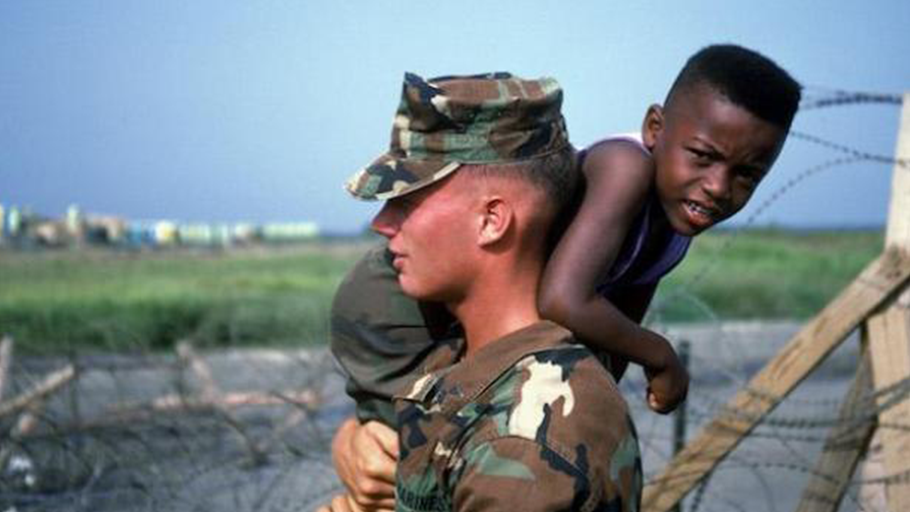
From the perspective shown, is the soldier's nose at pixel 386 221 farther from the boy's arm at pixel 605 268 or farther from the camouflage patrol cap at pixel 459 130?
the boy's arm at pixel 605 268

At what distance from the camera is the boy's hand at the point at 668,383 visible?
2.33 m

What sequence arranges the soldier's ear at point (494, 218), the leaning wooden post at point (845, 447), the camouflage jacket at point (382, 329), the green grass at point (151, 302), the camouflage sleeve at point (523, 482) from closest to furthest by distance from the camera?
the camouflage sleeve at point (523, 482) < the soldier's ear at point (494, 218) < the camouflage jacket at point (382, 329) < the leaning wooden post at point (845, 447) < the green grass at point (151, 302)

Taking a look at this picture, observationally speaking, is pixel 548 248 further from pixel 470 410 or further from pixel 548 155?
pixel 470 410

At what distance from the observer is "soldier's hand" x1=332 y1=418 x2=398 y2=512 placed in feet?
8.32

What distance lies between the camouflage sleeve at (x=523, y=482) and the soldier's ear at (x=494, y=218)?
336 millimetres

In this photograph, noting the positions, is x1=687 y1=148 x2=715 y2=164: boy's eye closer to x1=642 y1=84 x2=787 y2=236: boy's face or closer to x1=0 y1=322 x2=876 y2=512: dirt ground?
x1=642 y1=84 x2=787 y2=236: boy's face

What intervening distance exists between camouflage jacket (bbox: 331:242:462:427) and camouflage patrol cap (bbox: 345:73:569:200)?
16.4 inches

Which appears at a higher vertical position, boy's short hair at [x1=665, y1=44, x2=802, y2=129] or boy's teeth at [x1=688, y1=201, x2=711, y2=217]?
boy's short hair at [x1=665, y1=44, x2=802, y2=129]

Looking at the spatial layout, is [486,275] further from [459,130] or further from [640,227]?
[640,227]

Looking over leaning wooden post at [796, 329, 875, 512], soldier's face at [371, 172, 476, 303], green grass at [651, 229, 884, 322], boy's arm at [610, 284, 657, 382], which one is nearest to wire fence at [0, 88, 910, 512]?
leaning wooden post at [796, 329, 875, 512]

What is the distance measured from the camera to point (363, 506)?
2.62 meters

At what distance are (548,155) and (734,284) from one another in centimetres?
3137

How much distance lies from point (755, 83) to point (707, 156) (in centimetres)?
15

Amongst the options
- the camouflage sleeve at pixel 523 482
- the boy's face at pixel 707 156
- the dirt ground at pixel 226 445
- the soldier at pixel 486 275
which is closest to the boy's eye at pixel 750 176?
the boy's face at pixel 707 156
